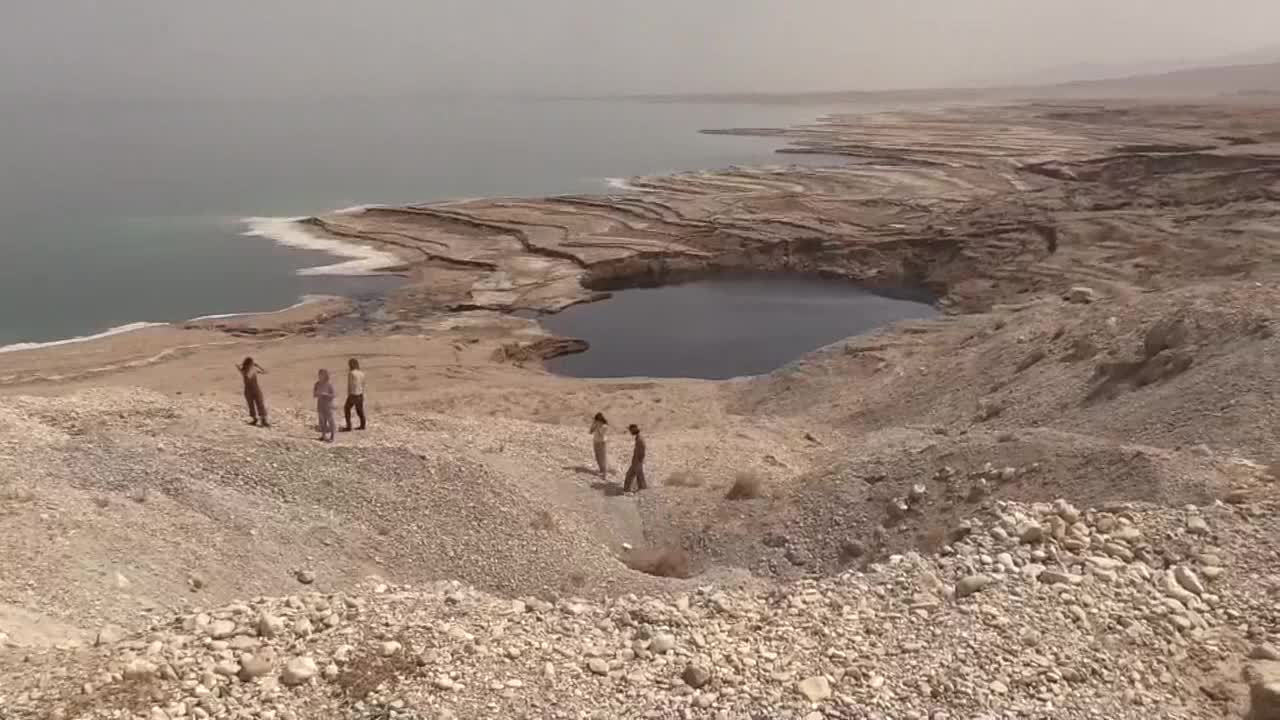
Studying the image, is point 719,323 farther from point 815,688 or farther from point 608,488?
point 815,688

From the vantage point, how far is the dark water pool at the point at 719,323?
1135 inches

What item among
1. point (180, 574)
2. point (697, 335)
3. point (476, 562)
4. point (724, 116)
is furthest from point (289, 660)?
point (724, 116)

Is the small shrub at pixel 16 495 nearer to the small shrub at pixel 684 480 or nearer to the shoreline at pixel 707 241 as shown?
the small shrub at pixel 684 480

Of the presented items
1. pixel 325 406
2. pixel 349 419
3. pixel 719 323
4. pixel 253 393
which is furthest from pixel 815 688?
pixel 719 323

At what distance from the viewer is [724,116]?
169 metres

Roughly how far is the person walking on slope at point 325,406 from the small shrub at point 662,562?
5.19 m

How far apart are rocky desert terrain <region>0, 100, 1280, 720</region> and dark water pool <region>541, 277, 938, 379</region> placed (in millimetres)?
3205

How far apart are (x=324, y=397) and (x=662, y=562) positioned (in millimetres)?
5827

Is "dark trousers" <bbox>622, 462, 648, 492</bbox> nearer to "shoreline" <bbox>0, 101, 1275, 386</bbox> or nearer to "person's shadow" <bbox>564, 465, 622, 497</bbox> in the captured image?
"person's shadow" <bbox>564, 465, 622, 497</bbox>

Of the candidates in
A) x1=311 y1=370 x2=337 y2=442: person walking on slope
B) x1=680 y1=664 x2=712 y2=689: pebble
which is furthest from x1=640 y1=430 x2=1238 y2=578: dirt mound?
x1=311 y1=370 x2=337 y2=442: person walking on slope

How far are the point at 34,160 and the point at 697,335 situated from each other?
7820cm

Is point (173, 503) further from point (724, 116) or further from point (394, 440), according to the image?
point (724, 116)

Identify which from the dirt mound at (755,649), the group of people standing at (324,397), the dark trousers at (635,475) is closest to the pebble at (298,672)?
the dirt mound at (755,649)

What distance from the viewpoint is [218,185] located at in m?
65.8
